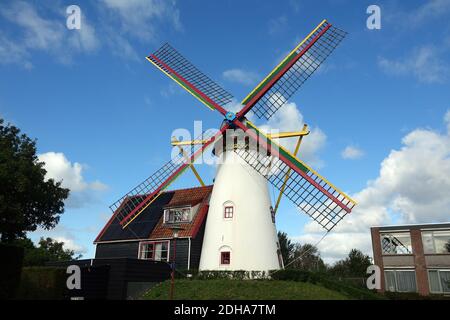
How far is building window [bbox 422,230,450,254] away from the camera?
29.0 meters

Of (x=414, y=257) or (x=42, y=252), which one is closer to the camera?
(x=414, y=257)

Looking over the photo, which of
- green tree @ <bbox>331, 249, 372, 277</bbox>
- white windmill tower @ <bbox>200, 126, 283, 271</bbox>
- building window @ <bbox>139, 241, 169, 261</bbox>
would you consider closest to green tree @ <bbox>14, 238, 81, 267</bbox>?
building window @ <bbox>139, 241, 169, 261</bbox>

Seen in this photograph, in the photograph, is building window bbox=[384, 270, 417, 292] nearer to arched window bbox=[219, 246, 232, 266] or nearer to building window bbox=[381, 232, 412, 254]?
building window bbox=[381, 232, 412, 254]

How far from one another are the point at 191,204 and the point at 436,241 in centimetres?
1979

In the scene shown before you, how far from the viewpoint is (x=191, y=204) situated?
27875 mm

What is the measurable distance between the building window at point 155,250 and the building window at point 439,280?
20.7m

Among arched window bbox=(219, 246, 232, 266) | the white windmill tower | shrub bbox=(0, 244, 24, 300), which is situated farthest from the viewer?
arched window bbox=(219, 246, 232, 266)

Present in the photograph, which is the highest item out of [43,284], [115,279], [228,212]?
[228,212]

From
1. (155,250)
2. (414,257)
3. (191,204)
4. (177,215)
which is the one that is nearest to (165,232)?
(155,250)

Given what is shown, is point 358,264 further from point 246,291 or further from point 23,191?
point 23,191

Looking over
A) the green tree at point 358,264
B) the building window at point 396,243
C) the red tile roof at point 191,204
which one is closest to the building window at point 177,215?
the red tile roof at point 191,204

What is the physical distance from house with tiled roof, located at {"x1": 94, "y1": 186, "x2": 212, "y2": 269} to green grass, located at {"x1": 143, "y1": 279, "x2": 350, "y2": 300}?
168 inches
